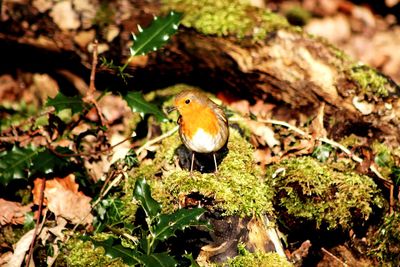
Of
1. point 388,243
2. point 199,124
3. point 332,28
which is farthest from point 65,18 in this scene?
point 332,28

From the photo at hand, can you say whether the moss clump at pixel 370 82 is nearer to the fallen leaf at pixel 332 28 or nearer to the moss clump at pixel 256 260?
the moss clump at pixel 256 260

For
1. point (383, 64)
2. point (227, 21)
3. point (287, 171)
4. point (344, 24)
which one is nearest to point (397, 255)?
point (287, 171)

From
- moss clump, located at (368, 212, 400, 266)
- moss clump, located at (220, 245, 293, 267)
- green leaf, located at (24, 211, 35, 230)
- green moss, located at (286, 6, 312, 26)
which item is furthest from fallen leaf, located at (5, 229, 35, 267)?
green moss, located at (286, 6, 312, 26)

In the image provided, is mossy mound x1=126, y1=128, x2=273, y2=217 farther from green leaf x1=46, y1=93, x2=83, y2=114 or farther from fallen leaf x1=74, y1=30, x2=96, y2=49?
fallen leaf x1=74, y1=30, x2=96, y2=49

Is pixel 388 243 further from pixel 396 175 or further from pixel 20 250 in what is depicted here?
pixel 20 250

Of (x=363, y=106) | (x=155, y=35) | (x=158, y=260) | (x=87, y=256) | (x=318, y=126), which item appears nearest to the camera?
(x=158, y=260)

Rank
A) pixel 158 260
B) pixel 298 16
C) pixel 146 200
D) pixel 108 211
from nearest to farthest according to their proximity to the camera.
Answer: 1. pixel 158 260
2. pixel 146 200
3. pixel 108 211
4. pixel 298 16

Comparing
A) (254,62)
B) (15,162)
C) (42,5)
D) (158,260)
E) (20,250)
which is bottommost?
(20,250)

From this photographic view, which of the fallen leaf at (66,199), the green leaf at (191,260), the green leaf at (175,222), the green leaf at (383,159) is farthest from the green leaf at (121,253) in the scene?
the green leaf at (383,159)
